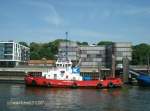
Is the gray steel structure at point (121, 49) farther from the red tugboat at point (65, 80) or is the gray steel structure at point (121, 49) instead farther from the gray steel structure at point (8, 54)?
the red tugboat at point (65, 80)

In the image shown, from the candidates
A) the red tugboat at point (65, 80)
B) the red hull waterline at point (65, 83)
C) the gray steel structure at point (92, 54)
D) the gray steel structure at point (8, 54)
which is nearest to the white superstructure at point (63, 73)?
the red tugboat at point (65, 80)

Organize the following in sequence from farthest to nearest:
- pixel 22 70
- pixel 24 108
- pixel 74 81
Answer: pixel 22 70 → pixel 74 81 → pixel 24 108

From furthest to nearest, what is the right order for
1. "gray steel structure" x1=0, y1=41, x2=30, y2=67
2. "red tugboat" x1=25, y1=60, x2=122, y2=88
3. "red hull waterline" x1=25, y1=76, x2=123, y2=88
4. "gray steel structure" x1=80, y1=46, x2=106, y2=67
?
"gray steel structure" x1=80, y1=46, x2=106, y2=67
"gray steel structure" x1=0, y1=41, x2=30, y2=67
"red tugboat" x1=25, y1=60, x2=122, y2=88
"red hull waterline" x1=25, y1=76, x2=123, y2=88

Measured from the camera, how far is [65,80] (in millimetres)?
90750

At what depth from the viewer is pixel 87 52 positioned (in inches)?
6988

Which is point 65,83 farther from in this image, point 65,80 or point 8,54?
point 8,54

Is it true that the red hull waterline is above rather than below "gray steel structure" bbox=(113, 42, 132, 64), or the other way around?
below

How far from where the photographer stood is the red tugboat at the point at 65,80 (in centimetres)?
9012

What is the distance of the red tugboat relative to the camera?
296 ft

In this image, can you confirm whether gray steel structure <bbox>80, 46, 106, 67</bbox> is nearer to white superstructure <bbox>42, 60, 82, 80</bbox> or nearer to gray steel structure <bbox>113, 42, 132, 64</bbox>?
gray steel structure <bbox>113, 42, 132, 64</bbox>

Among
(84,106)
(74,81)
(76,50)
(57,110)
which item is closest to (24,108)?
(57,110)

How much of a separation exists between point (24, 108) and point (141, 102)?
2005 centimetres

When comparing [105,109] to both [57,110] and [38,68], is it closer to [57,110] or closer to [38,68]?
[57,110]

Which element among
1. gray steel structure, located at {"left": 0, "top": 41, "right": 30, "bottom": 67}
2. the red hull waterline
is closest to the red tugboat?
the red hull waterline
